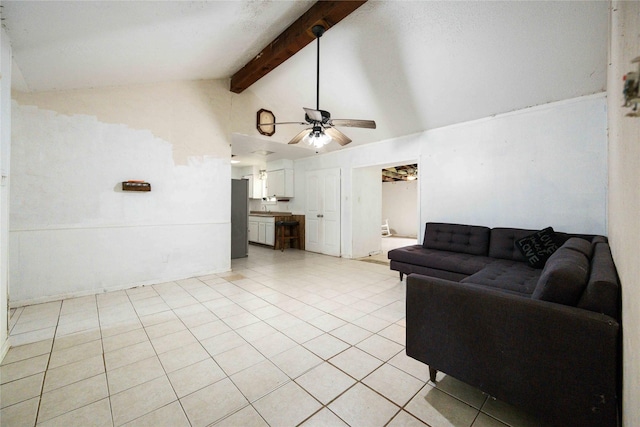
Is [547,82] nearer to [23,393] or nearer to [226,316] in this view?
[226,316]

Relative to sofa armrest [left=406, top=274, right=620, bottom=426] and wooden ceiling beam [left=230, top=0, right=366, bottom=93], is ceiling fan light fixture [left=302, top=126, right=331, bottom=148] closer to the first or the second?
wooden ceiling beam [left=230, top=0, right=366, bottom=93]

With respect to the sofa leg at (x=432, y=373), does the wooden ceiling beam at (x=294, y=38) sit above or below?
above

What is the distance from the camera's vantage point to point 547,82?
3014mm

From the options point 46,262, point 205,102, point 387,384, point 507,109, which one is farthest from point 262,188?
point 387,384

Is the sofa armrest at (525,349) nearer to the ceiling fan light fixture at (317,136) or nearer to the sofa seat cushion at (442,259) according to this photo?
the sofa seat cushion at (442,259)

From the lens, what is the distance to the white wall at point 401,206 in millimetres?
10070

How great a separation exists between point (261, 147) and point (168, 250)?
2.96 metres

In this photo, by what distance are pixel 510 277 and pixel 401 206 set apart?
8.15m

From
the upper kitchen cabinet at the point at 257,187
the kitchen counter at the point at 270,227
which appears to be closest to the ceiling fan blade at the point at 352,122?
the kitchen counter at the point at 270,227

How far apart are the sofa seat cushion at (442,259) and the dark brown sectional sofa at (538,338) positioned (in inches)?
50.9

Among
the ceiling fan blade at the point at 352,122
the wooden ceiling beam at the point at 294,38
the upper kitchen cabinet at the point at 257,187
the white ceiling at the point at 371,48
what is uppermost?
the wooden ceiling beam at the point at 294,38

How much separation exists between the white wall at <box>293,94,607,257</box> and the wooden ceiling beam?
246 centimetres

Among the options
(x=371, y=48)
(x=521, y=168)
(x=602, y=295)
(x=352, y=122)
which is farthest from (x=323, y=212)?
(x=602, y=295)

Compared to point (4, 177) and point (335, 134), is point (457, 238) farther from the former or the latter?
point (4, 177)
